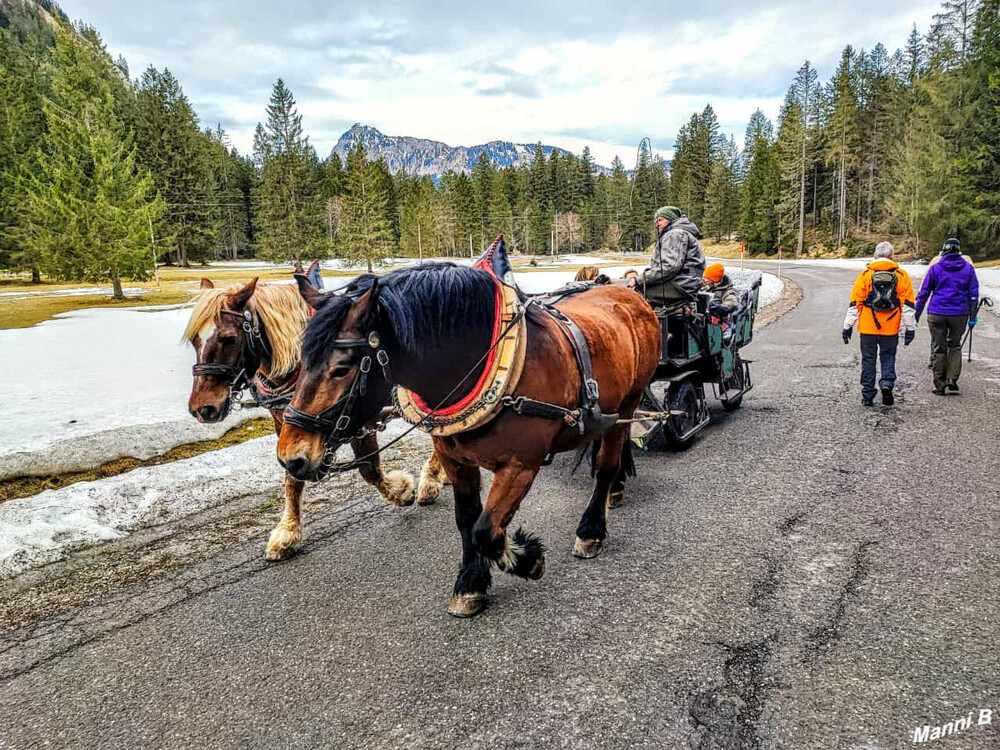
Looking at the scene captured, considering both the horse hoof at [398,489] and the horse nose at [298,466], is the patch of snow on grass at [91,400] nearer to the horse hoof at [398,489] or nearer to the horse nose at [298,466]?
the horse hoof at [398,489]

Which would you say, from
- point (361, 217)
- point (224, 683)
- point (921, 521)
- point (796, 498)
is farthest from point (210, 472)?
point (361, 217)

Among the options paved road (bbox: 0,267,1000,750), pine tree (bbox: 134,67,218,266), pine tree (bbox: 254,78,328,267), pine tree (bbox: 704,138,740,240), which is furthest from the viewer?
pine tree (bbox: 704,138,740,240)

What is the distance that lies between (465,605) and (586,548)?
3.35 feet

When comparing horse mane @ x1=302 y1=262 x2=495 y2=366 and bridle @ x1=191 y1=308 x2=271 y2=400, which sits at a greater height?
horse mane @ x1=302 y1=262 x2=495 y2=366

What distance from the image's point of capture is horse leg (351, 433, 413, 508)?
4.49m

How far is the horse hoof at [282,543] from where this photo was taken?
12.8 feet

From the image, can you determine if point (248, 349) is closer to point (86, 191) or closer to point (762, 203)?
point (86, 191)

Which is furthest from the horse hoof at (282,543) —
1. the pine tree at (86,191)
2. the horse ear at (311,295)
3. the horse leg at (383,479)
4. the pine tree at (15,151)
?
the pine tree at (15,151)

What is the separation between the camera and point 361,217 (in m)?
49.3

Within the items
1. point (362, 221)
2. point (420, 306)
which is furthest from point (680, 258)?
point (362, 221)

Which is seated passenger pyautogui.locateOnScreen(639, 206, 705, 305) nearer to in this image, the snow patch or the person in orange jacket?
the person in orange jacket

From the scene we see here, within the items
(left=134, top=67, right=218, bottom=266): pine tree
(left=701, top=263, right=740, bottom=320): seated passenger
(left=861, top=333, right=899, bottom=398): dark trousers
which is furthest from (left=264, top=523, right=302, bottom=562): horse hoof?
(left=134, top=67, right=218, bottom=266): pine tree

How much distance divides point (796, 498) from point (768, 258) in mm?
58592

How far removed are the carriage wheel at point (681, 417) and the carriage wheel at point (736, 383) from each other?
2.99 ft
